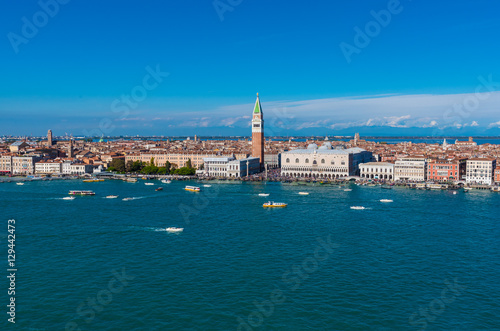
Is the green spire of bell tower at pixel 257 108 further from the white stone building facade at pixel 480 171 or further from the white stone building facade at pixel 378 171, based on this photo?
the white stone building facade at pixel 480 171

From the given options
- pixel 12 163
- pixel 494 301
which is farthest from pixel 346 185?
pixel 12 163

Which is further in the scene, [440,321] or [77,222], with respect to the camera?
[77,222]

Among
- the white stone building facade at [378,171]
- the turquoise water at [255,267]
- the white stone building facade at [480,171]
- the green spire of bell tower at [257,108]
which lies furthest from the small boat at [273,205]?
the green spire of bell tower at [257,108]

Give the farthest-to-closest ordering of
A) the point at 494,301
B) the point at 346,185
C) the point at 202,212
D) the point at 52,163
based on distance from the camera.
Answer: the point at 52,163
the point at 346,185
the point at 202,212
the point at 494,301

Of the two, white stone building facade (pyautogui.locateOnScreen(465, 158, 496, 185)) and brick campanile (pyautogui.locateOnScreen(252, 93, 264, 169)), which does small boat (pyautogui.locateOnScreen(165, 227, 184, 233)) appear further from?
brick campanile (pyautogui.locateOnScreen(252, 93, 264, 169))

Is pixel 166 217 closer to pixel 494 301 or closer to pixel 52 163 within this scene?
pixel 494 301

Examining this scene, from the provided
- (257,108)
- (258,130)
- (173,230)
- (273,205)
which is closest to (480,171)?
(273,205)
